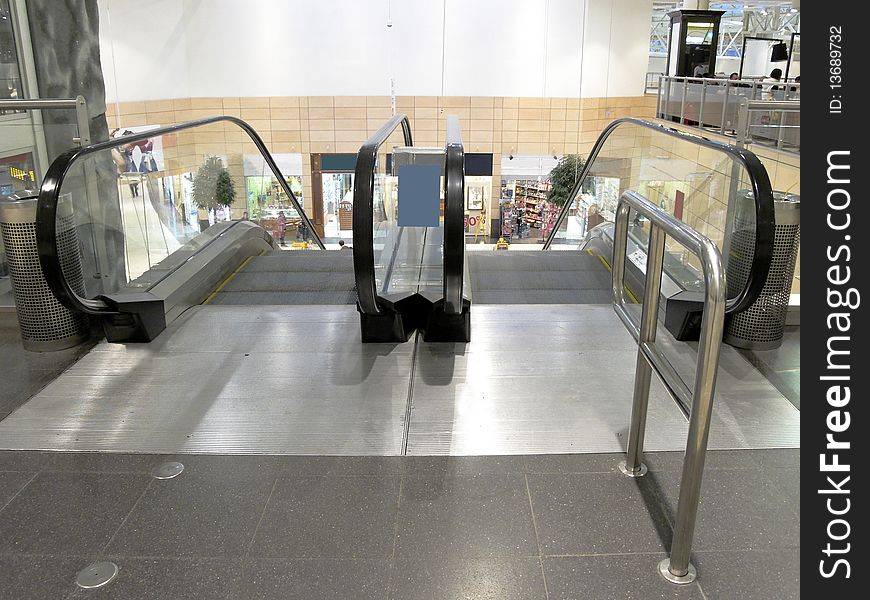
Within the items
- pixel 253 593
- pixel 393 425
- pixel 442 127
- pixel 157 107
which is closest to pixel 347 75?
pixel 442 127

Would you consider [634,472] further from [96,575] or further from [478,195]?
[478,195]

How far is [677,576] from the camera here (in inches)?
88.5

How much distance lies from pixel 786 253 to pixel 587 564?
8.35 ft

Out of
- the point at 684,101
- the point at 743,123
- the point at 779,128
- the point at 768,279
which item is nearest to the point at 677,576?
the point at 768,279

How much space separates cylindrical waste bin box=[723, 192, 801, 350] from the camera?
3977mm

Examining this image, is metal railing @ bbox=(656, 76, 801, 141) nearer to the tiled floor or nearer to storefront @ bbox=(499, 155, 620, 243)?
storefront @ bbox=(499, 155, 620, 243)

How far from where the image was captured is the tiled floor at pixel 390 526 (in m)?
2.23

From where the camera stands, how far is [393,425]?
127 inches

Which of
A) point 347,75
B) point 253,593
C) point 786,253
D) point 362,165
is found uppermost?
point 347,75

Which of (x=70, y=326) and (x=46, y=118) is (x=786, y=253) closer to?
(x=70, y=326)

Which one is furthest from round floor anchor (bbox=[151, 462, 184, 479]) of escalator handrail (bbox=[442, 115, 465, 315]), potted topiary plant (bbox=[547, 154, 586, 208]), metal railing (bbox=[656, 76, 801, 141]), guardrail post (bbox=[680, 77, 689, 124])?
guardrail post (bbox=[680, 77, 689, 124])

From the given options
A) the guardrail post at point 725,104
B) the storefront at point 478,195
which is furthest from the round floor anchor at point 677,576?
the guardrail post at point 725,104

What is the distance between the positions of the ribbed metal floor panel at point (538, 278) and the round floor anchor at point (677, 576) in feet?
10.0

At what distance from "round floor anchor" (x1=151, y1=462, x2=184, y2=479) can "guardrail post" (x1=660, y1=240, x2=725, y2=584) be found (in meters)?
1.87
